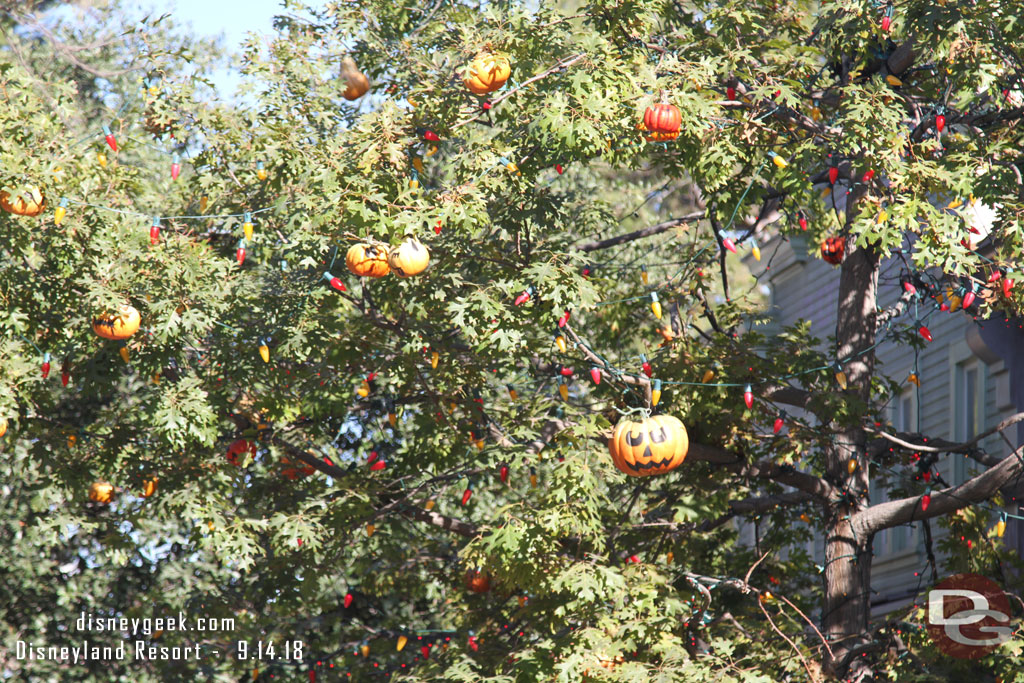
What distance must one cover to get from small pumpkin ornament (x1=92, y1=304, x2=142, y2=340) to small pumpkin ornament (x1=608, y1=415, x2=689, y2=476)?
3.86m

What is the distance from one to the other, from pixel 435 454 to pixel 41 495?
11.8 feet

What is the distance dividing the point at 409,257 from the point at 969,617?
5279 mm

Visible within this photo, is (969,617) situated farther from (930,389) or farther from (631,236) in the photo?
(930,389)

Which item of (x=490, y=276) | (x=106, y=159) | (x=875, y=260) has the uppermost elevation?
(x=106, y=159)

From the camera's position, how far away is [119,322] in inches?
358

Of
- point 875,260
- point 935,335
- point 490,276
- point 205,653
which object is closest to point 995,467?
point 875,260

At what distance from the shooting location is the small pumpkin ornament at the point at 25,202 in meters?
8.75

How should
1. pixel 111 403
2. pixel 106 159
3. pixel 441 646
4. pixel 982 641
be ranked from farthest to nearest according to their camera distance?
1. pixel 111 403
2. pixel 441 646
3. pixel 106 159
4. pixel 982 641

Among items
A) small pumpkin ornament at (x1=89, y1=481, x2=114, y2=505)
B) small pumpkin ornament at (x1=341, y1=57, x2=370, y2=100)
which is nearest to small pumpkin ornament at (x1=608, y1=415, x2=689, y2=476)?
small pumpkin ornament at (x1=341, y1=57, x2=370, y2=100)

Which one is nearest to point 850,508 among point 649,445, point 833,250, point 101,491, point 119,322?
point 833,250

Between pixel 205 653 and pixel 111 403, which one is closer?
pixel 205 653

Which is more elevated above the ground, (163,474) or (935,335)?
(935,335)

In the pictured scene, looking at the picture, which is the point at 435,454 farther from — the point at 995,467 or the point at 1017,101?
the point at 1017,101

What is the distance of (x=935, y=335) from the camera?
14047 mm
